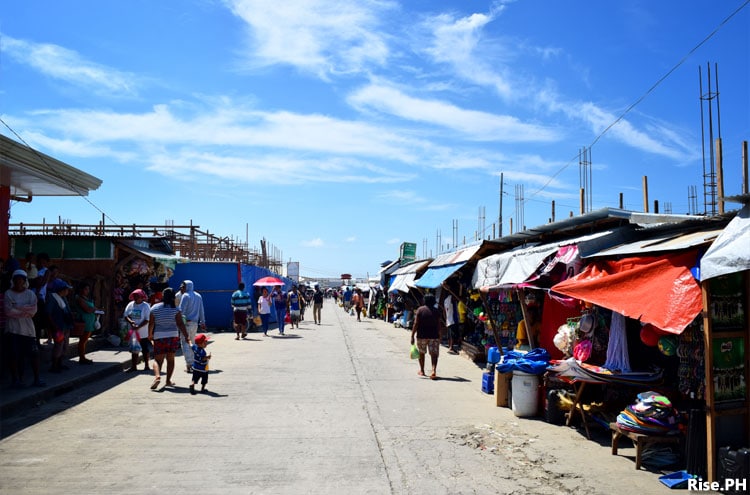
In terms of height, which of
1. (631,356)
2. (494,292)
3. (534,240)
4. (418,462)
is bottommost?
(418,462)

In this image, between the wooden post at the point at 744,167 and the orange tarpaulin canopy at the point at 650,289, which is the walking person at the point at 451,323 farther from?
the orange tarpaulin canopy at the point at 650,289

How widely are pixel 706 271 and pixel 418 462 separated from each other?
359cm

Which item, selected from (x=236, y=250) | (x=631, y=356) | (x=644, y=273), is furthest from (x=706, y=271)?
(x=236, y=250)

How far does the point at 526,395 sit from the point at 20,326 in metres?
8.55

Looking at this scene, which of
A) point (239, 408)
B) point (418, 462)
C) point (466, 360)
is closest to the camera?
point (418, 462)

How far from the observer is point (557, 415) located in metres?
8.59

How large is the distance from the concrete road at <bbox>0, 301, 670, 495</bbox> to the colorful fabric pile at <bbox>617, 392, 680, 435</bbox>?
0.45 metres

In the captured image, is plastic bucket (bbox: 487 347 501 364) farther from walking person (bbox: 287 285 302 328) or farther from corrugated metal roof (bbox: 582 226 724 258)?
walking person (bbox: 287 285 302 328)

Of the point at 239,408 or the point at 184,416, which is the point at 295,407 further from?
the point at 184,416

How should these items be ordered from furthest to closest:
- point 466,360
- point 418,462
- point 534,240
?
point 466,360, point 534,240, point 418,462

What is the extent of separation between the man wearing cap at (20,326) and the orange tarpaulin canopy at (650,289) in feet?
29.1

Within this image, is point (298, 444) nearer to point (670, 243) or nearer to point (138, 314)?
point (670, 243)

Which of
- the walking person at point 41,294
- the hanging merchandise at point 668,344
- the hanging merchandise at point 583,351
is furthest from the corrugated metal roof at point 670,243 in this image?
the walking person at point 41,294

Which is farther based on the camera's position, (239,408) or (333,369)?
(333,369)
